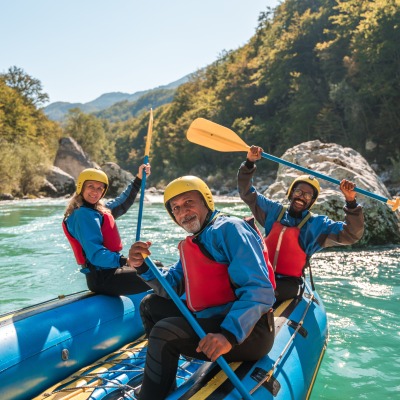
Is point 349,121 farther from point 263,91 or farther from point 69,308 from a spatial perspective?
point 69,308

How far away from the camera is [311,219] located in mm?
3531

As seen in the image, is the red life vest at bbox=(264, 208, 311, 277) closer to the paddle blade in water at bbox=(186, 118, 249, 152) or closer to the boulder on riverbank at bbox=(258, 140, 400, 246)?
the paddle blade in water at bbox=(186, 118, 249, 152)

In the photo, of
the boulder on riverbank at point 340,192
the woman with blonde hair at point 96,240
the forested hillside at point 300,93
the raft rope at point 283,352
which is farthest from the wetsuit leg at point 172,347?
the forested hillside at point 300,93

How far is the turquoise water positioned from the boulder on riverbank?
19.2 inches

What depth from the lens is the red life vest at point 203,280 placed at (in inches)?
80.1

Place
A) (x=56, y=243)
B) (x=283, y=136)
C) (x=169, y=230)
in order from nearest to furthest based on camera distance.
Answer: (x=56, y=243), (x=169, y=230), (x=283, y=136)

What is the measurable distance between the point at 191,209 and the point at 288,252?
157 cm

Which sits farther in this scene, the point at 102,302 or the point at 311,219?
the point at 311,219

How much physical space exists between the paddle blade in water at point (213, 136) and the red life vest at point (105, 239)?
110 centimetres

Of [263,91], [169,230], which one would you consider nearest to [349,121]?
[263,91]

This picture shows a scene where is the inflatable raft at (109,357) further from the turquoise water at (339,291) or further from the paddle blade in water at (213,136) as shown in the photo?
the paddle blade in water at (213,136)

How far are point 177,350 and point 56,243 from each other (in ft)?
29.3

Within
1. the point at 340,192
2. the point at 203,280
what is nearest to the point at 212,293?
the point at 203,280

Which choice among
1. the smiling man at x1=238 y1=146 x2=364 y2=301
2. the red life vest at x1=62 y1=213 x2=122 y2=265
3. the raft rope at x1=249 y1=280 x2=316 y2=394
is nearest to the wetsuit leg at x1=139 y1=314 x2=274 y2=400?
the raft rope at x1=249 y1=280 x2=316 y2=394
